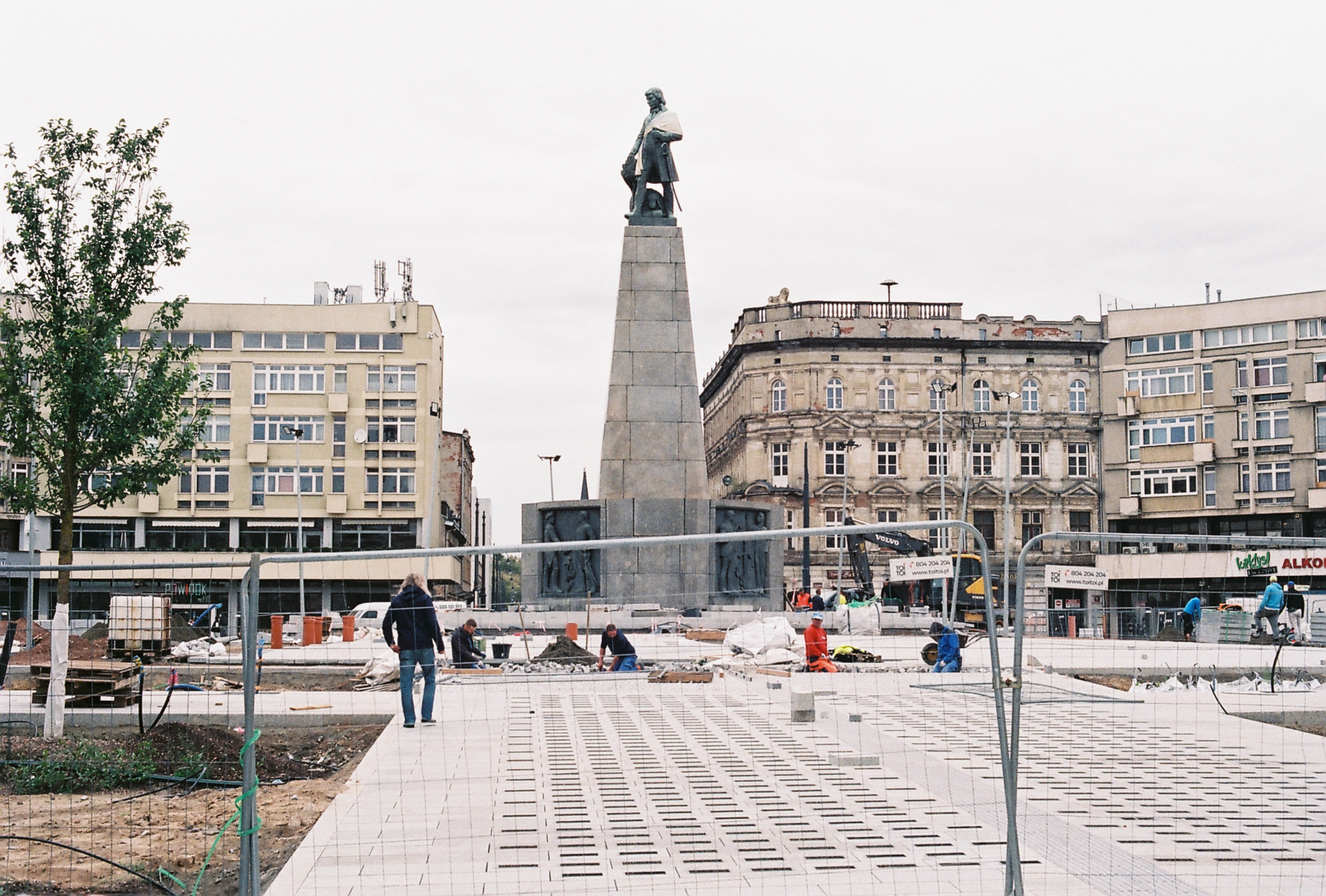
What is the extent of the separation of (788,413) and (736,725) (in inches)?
2444

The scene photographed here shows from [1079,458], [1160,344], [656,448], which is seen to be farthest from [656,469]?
[1079,458]

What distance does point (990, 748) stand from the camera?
1159 cm

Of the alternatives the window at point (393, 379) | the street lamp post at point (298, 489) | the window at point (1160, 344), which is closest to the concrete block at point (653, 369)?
the street lamp post at point (298, 489)

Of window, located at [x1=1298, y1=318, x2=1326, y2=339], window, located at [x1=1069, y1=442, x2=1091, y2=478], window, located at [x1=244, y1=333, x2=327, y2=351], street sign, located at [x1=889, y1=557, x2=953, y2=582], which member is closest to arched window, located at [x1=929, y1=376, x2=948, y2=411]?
window, located at [x1=1069, y1=442, x2=1091, y2=478]

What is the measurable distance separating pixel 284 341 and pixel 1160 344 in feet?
137

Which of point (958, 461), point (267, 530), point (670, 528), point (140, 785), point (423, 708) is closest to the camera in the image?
point (140, 785)

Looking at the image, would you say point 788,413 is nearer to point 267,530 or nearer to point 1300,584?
point 267,530

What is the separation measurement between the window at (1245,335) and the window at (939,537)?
1477 cm

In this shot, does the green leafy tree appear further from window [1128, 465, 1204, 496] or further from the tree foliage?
window [1128, 465, 1204, 496]

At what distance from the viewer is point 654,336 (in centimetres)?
2769

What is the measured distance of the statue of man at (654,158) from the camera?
91.2 feet

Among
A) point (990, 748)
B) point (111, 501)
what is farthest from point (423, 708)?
point (111, 501)

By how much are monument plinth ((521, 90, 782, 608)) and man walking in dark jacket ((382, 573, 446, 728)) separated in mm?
12941

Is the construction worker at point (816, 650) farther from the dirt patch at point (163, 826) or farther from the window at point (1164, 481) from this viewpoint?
the window at point (1164, 481)
